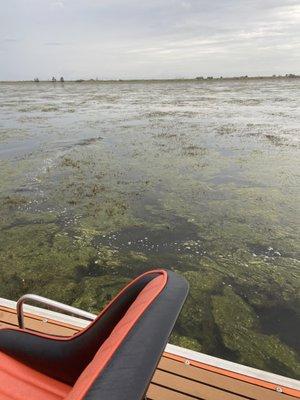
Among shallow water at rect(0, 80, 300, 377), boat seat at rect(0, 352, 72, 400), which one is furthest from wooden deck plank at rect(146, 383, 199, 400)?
shallow water at rect(0, 80, 300, 377)

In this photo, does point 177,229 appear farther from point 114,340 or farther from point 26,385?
point 114,340

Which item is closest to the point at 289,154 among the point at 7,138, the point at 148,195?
the point at 148,195

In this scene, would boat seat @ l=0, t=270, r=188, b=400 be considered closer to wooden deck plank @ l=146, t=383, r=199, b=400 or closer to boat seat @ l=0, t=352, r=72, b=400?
boat seat @ l=0, t=352, r=72, b=400

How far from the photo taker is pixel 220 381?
2.45 metres

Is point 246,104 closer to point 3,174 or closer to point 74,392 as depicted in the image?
point 3,174

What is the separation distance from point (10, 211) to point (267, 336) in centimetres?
504

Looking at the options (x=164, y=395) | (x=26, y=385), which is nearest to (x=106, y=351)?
(x=26, y=385)

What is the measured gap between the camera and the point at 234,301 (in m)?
4.43

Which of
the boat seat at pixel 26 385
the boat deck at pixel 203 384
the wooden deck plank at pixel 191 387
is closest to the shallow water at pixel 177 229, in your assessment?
the boat deck at pixel 203 384

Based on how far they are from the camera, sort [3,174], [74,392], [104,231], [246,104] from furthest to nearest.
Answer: [246,104] → [3,174] → [104,231] → [74,392]

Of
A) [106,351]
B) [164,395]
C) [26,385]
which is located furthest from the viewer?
[164,395]

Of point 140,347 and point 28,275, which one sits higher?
point 140,347

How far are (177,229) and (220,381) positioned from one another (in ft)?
12.3

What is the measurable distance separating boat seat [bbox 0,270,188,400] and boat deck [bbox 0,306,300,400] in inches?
28.8
